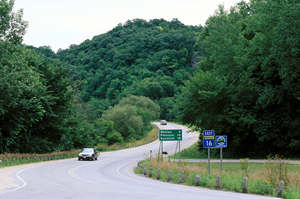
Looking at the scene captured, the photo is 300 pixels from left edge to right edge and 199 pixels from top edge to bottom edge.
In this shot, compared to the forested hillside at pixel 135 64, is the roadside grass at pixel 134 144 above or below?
below

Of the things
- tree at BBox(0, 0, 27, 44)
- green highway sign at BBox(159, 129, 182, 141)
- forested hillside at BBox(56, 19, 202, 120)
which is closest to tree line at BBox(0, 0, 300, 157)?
tree at BBox(0, 0, 27, 44)

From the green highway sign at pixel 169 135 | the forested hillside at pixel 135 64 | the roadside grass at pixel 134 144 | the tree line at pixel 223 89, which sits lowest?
the roadside grass at pixel 134 144

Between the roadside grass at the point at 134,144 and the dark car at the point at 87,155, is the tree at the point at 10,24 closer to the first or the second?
the dark car at the point at 87,155

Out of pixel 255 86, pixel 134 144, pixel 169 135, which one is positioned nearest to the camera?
pixel 169 135

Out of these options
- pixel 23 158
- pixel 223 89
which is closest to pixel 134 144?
pixel 223 89

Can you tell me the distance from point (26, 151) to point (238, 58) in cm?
2753

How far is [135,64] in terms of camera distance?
152750 mm

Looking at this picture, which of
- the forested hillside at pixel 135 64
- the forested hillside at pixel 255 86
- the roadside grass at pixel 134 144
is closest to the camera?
the forested hillside at pixel 255 86

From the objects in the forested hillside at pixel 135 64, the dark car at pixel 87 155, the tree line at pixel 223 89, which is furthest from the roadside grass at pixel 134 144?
the forested hillside at pixel 135 64

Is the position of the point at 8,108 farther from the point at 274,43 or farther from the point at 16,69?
the point at 274,43

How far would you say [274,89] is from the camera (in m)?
44.9

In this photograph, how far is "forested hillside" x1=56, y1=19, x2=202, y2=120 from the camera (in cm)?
14225

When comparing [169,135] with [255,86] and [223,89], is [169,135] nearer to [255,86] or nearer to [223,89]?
[255,86]

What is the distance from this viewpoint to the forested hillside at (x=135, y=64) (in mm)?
142250
